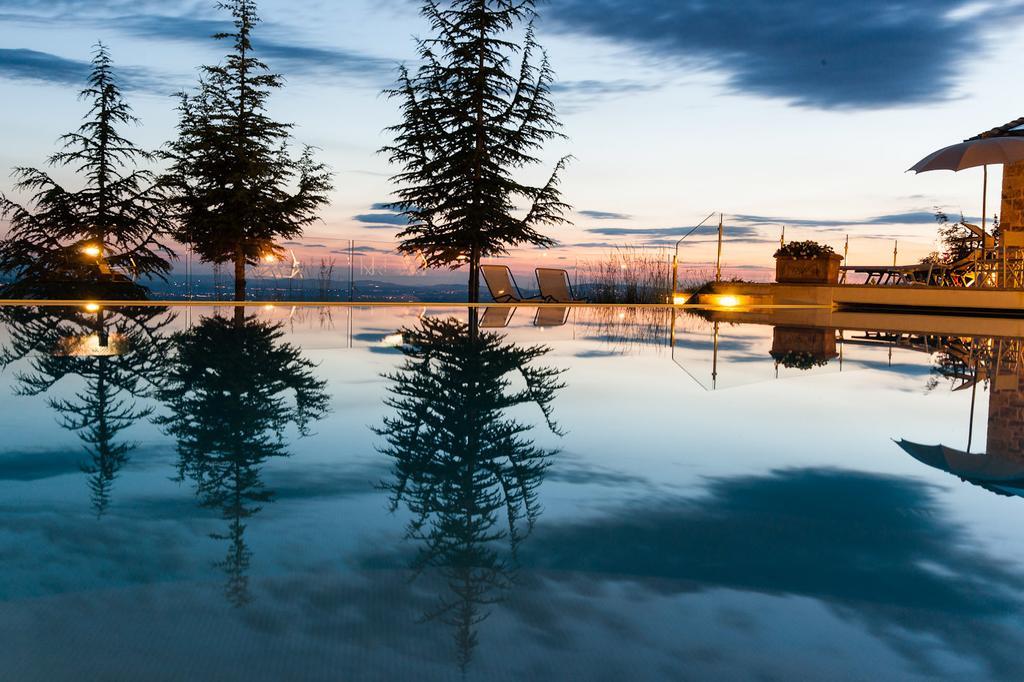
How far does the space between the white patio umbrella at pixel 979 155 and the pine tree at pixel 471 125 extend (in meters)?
7.06

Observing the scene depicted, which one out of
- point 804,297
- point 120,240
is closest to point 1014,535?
point 804,297

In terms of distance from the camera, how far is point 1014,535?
2.26 metres

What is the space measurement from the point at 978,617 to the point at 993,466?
164 centimetres

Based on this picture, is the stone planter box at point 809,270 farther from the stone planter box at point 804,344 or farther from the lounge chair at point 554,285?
the stone planter box at point 804,344

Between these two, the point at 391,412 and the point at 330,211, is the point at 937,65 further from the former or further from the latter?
the point at 391,412

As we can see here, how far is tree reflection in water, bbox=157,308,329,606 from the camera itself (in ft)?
7.49

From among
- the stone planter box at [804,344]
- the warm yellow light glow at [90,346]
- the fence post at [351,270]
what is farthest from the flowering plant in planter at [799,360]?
the fence post at [351,270]

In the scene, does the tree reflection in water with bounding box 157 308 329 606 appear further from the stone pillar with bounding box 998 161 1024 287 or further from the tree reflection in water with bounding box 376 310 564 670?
the stone pillar with bounding box 998 161 1024 287

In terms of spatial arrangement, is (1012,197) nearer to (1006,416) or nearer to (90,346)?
(1006,416)

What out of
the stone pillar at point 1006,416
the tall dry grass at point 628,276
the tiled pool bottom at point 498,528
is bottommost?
the tiled pool bottom at point 498,528

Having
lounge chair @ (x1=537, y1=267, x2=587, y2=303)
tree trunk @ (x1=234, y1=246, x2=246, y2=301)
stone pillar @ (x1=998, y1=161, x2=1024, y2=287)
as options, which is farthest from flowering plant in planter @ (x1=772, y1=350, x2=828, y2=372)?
tree trunk @ (x1=234, y1=246, x2=246, y2=301)

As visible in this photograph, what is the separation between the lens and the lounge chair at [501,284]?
14.9 metres

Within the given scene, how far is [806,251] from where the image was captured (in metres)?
15.1

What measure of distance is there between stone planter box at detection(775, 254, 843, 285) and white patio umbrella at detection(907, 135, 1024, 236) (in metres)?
2.53
